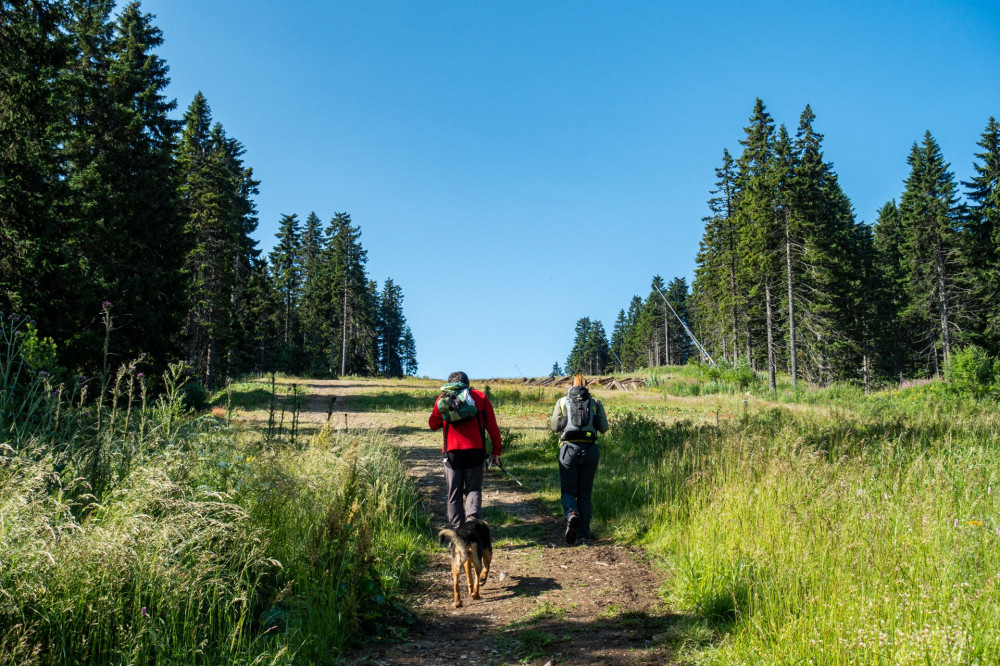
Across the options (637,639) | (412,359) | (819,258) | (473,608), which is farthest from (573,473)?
(412,359)

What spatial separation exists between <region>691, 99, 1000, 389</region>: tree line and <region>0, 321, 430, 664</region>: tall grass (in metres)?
33.5

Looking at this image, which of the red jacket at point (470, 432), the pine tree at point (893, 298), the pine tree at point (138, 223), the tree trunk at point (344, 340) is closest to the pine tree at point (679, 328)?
the pine tree at point (893, 298)

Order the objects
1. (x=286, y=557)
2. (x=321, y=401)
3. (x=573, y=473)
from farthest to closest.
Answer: (x=321, y=401) < (x=573, y=473) < (x=286, y=557)

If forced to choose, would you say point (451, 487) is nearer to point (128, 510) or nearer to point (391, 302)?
point (128, 510)

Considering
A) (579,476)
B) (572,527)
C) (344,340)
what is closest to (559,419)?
(579,476)

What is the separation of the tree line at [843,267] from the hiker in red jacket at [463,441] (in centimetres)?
3152

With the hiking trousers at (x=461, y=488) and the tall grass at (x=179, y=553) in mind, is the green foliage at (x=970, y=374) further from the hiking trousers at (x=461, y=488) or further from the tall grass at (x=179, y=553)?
the tall grass at (x=179, y=553)

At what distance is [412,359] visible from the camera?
384ft

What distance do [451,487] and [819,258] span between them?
114 ft

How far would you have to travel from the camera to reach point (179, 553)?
343cm

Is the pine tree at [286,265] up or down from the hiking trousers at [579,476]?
up

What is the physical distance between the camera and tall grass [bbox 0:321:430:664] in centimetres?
291

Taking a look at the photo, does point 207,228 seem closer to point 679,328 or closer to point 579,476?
point 579,476

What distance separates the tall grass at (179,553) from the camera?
291 cm
